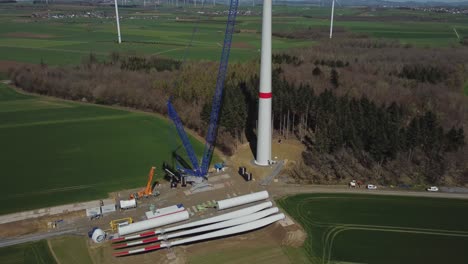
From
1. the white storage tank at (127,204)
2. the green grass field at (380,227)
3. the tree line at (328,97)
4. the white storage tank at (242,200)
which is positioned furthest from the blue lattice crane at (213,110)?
the green grass field at (380,227)

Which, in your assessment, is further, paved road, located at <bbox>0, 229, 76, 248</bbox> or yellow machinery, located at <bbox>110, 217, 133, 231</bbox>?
yellow machinery, located at <bbox>110, 217, 133, 231</bbox>

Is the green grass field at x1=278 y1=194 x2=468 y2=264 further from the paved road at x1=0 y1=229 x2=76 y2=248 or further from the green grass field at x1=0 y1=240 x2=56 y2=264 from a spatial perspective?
the green grass field at x1=0 y1=240 x2=56 y2=264

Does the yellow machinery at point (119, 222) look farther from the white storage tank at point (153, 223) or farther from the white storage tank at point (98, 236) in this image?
the white storage tank at point (98, 236)

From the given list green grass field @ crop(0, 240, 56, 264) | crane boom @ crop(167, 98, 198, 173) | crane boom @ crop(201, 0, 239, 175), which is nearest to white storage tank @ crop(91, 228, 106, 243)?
green grass field @ crop(0, 240, 56, 264)

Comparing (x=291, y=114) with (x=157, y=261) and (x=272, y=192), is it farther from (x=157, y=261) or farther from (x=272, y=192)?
(x=157, y=261)

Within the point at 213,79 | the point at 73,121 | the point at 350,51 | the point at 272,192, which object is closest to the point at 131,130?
the point at 73,121

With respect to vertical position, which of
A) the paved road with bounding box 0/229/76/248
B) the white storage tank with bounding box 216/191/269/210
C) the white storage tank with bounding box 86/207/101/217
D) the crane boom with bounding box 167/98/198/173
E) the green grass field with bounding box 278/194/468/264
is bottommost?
the paved road with bounding box 0/229/76/248

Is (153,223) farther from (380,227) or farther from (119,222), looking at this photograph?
(380,227)
